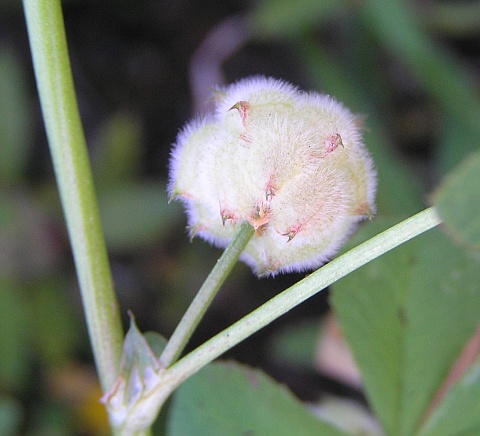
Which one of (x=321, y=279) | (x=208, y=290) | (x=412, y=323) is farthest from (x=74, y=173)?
(x=412, y=323)

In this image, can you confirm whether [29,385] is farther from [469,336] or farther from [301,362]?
[469,336]

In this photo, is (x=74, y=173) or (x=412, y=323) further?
(x=412, y=323)

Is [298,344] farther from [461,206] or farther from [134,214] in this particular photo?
[461,206]

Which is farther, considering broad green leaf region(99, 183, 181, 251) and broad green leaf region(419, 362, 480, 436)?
broad green leaf region(99, 183, 181, 251)

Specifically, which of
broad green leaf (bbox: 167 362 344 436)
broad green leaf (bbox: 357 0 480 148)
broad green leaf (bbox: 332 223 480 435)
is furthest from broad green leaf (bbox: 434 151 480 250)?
broad green leaf (bbox: 357 0 480 148)

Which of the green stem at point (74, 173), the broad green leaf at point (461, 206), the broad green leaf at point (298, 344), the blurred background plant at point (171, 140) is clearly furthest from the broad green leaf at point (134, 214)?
the broad green leaf at point (461, 206)

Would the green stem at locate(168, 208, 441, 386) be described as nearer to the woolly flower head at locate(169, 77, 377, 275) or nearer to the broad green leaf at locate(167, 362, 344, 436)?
the woolly flower head at locate(169, 77, 377, 275)
